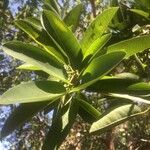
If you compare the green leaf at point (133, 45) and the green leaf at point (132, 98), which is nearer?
the green leaf at point (132, 98)

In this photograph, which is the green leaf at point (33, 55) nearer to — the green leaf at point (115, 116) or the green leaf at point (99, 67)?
the green leaf at point (99, 67)

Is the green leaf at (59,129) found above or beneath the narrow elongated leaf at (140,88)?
beneath

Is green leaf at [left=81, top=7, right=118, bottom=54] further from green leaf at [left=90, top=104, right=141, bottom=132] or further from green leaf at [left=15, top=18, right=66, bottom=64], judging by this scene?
green leaf at [left=90, top=104, right=141, bottom=132]

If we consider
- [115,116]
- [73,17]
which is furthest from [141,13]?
[115,116]

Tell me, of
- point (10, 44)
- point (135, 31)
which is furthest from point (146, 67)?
point (10, 44)

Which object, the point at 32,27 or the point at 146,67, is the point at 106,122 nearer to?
the point at 32,27

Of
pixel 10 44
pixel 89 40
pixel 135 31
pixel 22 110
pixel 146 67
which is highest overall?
pixel 10 44

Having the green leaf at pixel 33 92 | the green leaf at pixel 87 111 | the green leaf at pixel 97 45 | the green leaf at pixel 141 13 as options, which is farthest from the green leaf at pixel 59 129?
the green leaf at pixel 141 13

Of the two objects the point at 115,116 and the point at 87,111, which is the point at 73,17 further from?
the point at 115,116
